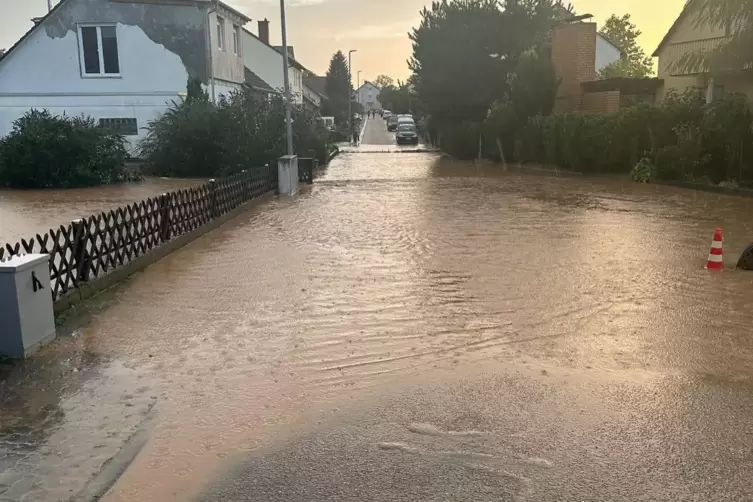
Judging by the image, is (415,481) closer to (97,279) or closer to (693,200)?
(97,279)

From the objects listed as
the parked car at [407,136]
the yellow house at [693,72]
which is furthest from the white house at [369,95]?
the yellow house at [693,72]

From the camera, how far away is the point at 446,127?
1556 inches

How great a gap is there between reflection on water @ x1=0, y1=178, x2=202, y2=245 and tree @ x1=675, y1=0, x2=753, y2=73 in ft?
49.8

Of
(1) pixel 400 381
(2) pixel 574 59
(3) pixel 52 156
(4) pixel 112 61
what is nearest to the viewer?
(1) pixel 400 381

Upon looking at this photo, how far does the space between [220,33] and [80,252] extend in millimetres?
25523

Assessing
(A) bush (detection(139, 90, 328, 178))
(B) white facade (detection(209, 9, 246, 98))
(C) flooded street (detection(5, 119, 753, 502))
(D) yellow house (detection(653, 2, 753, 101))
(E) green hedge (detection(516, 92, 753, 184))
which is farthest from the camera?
(B) white facade (detection(209, 9, 246, 98))

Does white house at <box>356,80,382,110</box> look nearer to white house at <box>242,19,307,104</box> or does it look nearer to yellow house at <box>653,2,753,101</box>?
white house at <box>242,19,307,104</box>

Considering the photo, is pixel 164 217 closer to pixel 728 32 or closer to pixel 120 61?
pixel 728 32

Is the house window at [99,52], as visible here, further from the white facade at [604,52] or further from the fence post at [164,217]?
the white facade at [604,52]

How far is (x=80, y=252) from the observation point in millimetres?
8844

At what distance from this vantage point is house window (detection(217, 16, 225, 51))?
1243 inches

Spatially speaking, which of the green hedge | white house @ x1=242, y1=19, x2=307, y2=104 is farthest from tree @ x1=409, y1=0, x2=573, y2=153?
white house @ x1=242, y1=19, x2=307, y2=104

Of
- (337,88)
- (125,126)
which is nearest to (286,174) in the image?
(125,126)

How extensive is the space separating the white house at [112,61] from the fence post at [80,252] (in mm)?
22256
